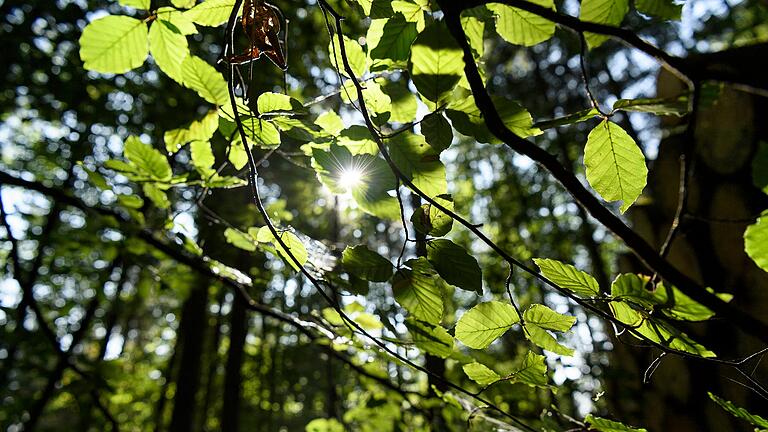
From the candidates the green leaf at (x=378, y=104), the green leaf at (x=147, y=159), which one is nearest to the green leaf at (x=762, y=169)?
the green leaf at (x=378, y=104)

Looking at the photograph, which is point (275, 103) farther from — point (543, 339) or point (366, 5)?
point (543, 339)

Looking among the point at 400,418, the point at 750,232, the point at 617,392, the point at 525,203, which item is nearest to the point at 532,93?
the point at 525,203

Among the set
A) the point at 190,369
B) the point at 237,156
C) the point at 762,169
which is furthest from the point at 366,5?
the point at 190,369

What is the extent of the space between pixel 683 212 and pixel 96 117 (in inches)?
170

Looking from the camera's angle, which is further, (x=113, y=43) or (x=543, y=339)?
(x=113, y=43)

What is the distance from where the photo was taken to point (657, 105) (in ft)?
1.73

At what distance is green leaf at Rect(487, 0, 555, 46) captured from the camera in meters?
0.71

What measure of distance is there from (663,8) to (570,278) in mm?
462

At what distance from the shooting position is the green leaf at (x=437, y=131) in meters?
0.59

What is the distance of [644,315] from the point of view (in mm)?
582

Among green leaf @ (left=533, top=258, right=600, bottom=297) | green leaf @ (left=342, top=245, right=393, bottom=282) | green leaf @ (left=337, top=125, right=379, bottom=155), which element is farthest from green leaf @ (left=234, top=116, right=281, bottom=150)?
green leaf @ (left=533, top=258, right=600, bottom=297)

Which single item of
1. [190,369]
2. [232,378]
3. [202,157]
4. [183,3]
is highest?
[190,369]

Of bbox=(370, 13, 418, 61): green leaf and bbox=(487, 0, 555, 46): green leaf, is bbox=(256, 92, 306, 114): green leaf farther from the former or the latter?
bbox=(487, 0, 555, 46): green leaf

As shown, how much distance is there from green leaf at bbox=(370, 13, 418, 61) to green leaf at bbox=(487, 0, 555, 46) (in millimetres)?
168
